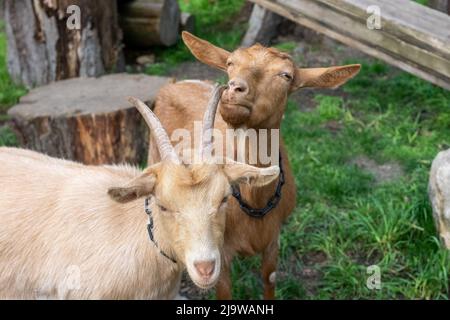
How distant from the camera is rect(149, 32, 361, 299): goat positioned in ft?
12.4

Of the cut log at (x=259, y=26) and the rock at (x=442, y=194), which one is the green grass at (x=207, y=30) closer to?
the cut log at (x=259, y=26)

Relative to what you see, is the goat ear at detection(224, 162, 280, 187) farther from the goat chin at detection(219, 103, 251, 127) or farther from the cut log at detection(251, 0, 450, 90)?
the cut log at detection(251, 0, 450, 90)

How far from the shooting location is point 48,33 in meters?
7.20

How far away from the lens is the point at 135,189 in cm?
332

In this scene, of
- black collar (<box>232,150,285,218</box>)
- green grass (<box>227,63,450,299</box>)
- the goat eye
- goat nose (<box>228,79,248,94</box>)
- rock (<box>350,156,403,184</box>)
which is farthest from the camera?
rock (<box>350,156,403,184</box>)

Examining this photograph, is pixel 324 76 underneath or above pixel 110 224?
above

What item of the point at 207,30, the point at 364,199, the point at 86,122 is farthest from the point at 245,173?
the point at 207,30

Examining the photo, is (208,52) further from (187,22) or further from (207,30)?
(207,30)

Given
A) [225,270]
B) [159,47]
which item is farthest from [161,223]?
[159,47]

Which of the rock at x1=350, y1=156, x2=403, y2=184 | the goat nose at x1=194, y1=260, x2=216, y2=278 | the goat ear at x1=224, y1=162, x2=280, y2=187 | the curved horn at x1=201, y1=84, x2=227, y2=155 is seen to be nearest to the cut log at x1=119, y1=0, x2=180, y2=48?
the rock at x1=350, y1=156, x2=403, y2=184

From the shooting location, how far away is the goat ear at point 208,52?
4.23 meters

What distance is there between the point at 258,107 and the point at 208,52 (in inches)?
26.8

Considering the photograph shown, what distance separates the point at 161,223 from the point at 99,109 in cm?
231

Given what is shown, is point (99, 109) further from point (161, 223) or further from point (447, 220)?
point (447, 220)
